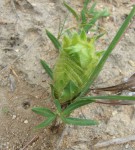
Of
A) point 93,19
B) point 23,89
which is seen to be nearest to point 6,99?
point 23,89

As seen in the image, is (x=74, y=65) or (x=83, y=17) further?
(x=83, y=17)

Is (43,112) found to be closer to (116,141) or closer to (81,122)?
(81,122)

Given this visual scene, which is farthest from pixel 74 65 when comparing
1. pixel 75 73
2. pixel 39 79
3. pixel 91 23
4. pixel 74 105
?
pixel 91 23

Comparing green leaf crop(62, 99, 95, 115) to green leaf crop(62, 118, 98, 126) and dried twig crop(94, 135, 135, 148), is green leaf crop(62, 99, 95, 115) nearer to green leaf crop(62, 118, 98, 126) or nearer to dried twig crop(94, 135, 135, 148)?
green leaf crop(62, 118, 98, 126)

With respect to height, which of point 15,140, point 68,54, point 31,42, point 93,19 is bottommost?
point 15,140

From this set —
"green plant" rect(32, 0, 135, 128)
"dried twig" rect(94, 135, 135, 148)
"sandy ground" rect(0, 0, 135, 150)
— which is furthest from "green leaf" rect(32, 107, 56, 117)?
"dried twig" rect(94, 135, 135, 148)

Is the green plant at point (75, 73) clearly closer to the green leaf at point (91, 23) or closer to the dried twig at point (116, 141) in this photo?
the dried twig at point (116, 141)

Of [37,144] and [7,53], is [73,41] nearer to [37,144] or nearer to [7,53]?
[37,144]
